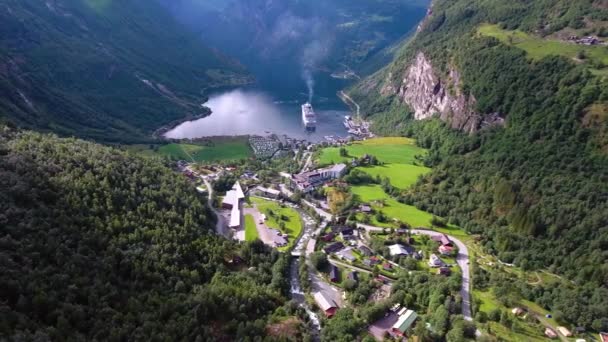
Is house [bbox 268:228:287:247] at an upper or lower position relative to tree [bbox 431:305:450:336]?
upper

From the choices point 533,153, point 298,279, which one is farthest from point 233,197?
point 533,153

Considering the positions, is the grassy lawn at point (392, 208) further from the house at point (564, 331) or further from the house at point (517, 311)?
the house at point (564, 331)

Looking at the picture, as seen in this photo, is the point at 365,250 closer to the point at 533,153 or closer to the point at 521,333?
the point at 521,333

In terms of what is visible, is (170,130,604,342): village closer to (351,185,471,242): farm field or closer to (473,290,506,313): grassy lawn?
(351,185,471,242): farm field

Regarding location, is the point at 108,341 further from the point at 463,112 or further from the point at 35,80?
the point at 35,80

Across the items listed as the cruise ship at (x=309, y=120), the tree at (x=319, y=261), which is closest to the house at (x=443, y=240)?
the tree at (x=319, y=261)

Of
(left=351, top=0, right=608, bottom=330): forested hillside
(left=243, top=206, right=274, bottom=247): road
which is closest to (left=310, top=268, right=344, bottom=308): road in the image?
(left=243, top=206, right=274, bottom=247): road
